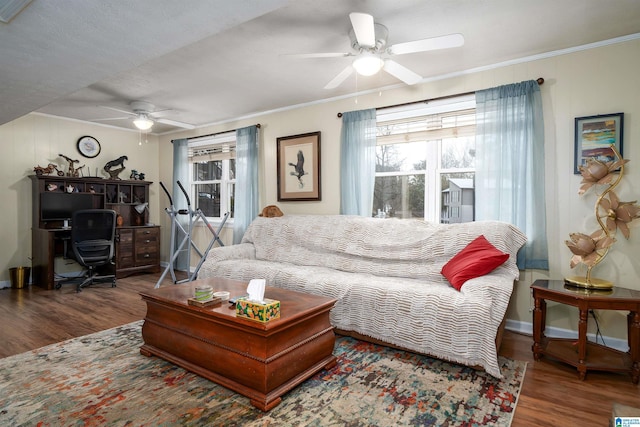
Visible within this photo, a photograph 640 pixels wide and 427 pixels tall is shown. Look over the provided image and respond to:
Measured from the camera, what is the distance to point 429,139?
141 inches

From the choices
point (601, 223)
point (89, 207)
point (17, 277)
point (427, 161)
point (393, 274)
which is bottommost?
point (17, 277)

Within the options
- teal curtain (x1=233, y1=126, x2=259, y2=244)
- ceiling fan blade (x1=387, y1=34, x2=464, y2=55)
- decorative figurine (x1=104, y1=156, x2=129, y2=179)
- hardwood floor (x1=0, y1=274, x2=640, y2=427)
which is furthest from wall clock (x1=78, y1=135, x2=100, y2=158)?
ceiling fan blade (x1=387, y1=34, x2=464, y2=55)

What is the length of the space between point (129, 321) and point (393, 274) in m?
2.51

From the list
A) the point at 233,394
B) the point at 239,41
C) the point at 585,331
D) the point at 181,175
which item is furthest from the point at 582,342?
the point at 181,175

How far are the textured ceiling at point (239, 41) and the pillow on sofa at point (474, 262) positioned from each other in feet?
5.25

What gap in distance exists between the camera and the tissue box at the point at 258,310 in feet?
6.31

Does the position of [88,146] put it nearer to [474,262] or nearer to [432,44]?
[432,44]

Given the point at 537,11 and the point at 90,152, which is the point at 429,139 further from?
the point at 90,152

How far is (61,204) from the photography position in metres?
4.92

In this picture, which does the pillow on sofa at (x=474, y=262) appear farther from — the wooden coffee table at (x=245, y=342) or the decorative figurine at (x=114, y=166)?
the decorative figurine at (x=114, y=166)

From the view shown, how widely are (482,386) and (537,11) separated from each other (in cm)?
242

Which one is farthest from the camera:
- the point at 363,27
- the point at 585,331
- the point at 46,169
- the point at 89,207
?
the point at 89,207

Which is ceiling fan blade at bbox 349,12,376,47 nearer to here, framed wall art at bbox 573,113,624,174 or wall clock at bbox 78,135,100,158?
framed wall art at bbox 573,113,624,174

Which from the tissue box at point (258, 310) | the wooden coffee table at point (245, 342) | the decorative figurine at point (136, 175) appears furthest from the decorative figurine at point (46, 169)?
the tissue box at point (258, 310)
